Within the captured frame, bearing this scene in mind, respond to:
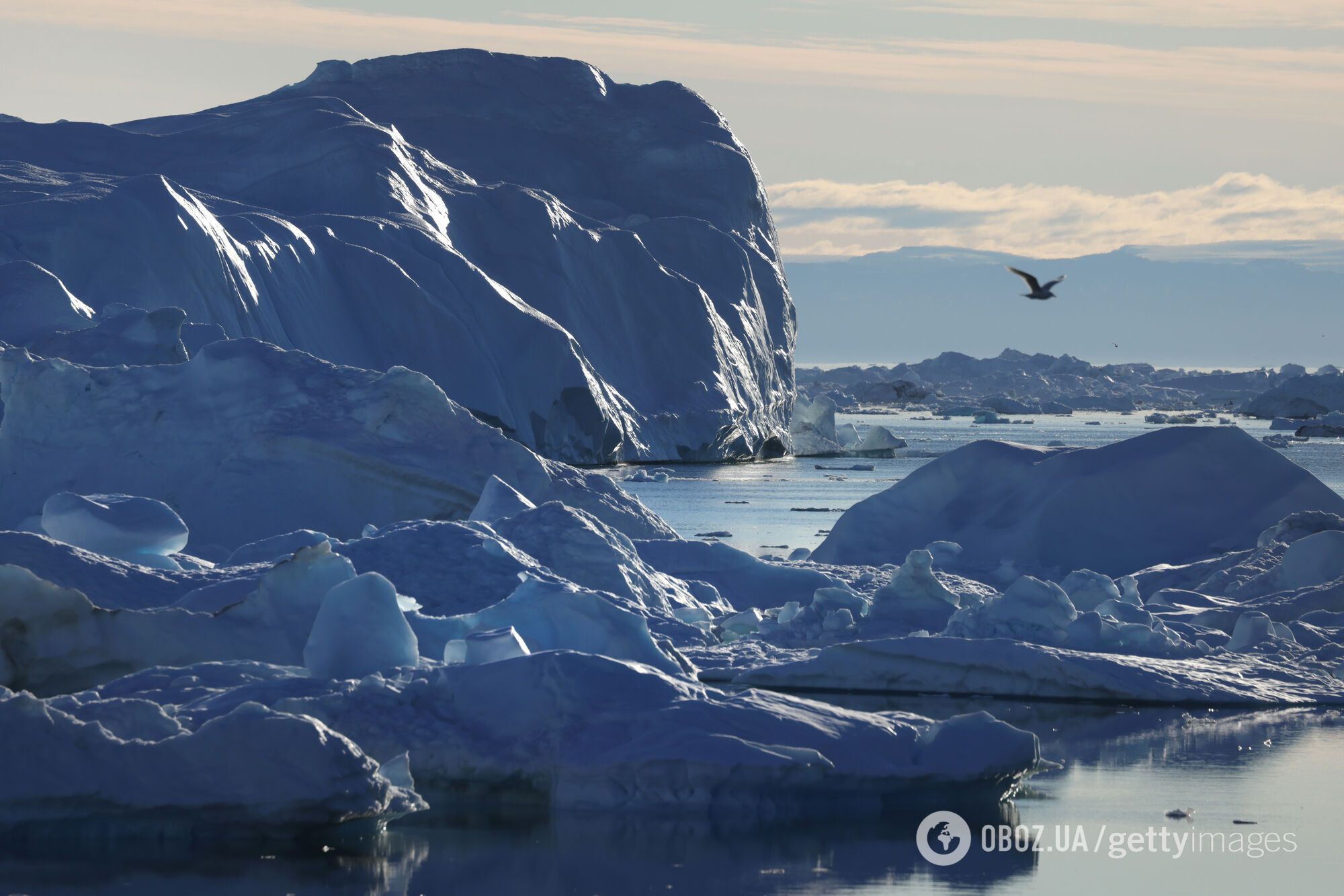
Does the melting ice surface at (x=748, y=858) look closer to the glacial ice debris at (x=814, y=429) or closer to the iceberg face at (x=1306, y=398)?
the glacial ice debris at (x=814, y=429)

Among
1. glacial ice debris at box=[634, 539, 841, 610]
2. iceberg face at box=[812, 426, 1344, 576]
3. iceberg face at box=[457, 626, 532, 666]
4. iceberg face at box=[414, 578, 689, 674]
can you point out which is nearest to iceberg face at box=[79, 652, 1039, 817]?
iceberg face at box=[457, 626, 532, 666]

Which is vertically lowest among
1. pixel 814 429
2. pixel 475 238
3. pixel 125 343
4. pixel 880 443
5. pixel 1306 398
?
pixel 1306 398

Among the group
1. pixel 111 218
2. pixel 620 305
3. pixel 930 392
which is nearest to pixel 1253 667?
pixel 111 218

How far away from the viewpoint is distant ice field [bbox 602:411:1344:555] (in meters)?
23.6

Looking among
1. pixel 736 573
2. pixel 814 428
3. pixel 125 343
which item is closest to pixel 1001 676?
pixel 736 573

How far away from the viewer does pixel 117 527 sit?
1069 centimetres

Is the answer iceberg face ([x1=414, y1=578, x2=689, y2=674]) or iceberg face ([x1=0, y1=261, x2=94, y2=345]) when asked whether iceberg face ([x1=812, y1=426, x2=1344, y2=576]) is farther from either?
iceberg face ([x1=0, y1=261, x2=94, y2=345])

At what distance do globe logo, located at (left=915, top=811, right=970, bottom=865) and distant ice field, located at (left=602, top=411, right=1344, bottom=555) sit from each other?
479 inches

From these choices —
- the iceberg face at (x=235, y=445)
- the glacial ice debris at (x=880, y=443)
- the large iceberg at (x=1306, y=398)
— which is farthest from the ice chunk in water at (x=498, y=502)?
the large iceberg at (x=1306, y=398)

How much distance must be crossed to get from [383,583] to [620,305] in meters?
33.8

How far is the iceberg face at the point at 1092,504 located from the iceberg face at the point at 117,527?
311 inches

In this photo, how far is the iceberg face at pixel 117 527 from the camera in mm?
10648

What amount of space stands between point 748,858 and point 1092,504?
11037 mm

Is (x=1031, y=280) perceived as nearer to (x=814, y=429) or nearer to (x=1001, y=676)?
(x=1001, y=676)
